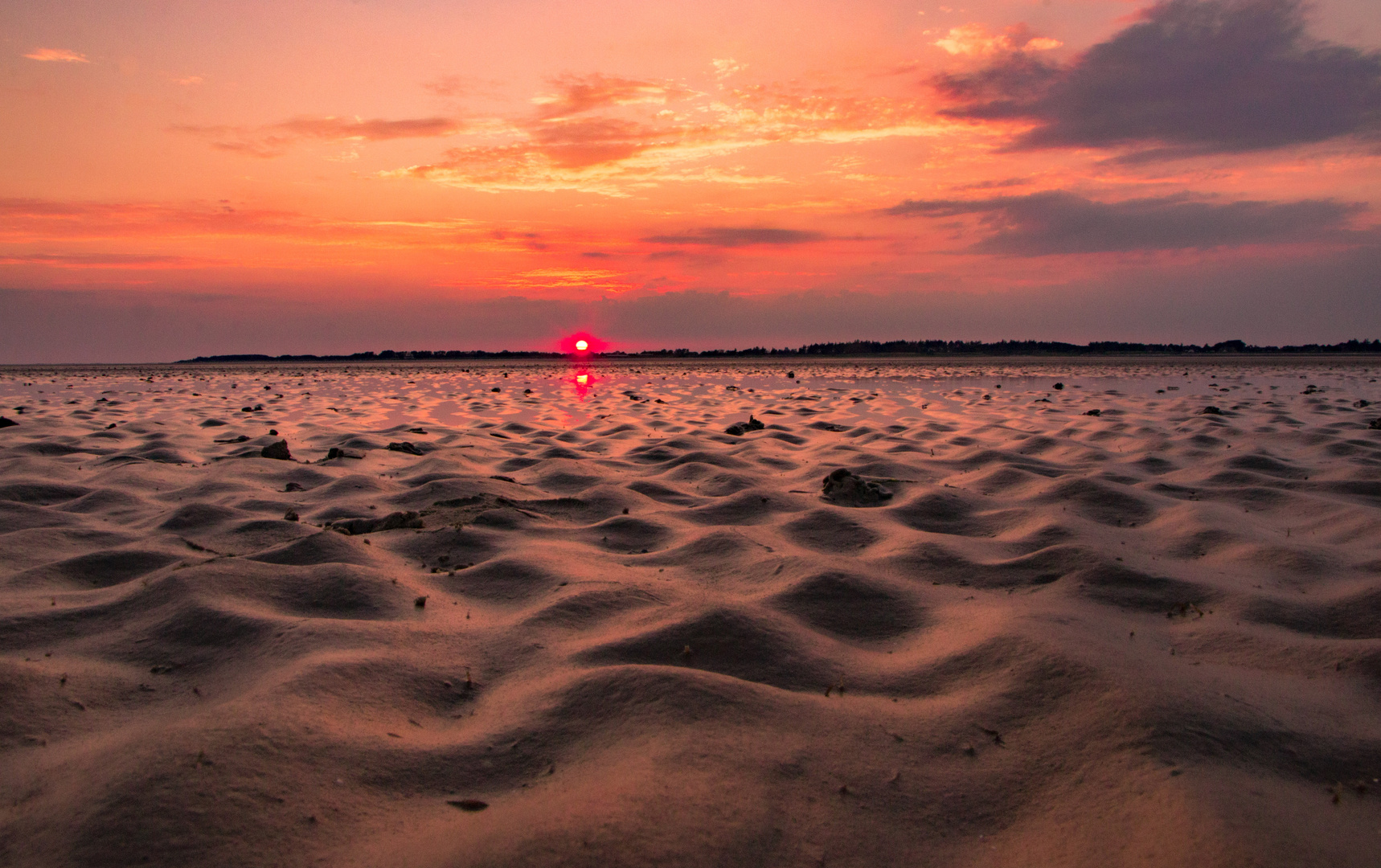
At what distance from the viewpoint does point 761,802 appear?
1.61m

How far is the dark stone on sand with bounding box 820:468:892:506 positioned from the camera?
4531mm

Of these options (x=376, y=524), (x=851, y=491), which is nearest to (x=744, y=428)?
(x=851, y=491)

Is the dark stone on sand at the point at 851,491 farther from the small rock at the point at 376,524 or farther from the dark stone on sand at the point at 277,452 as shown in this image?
the dark stone on sand at the point at 277,452

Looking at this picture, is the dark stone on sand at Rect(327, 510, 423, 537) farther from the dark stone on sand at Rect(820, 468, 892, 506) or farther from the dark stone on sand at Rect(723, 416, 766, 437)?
the dark stone on sand at Rect(723, 416, 766, 437)

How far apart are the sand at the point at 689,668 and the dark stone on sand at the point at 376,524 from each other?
0.07 ft

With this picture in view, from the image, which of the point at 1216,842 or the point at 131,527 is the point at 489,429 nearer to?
the point at 131,527

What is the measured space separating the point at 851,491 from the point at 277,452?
431cm

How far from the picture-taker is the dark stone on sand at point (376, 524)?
387 centimetres

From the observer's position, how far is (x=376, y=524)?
396cm

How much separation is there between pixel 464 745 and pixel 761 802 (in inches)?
28.8

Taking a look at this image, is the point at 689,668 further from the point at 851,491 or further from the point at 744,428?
the point at 744,428

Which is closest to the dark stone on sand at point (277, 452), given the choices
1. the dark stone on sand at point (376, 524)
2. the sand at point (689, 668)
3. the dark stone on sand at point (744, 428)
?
the sand at point (689, 668)

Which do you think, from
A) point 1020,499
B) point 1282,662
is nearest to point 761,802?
point 1282,662

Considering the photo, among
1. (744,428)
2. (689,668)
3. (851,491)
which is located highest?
(744,428)
